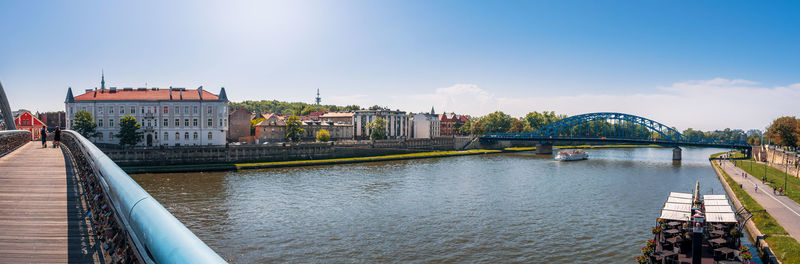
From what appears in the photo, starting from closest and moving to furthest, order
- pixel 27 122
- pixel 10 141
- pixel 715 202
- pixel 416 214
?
pixel 10 141, pixel 715 202, pixel 416 214, pixel 27 122

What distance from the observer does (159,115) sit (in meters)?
52.0

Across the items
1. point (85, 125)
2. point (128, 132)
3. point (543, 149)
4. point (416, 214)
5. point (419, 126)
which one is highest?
point (419, 126)

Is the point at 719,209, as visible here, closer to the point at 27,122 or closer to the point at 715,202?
the point at 715,202

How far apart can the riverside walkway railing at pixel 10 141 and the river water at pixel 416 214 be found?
6.57 m

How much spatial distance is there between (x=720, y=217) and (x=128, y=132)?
48.6m

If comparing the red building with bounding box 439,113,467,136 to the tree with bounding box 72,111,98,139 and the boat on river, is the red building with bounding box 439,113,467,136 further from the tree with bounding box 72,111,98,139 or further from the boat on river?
the boat on river

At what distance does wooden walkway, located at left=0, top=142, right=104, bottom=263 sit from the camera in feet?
13.6

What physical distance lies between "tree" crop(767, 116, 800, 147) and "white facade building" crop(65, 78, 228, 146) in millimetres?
Result: 63615

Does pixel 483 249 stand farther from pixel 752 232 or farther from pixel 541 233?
pixel 752 232

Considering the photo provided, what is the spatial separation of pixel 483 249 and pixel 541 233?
3.52 m

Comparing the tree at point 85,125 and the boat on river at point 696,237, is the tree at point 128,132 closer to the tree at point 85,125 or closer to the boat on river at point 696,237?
the tree at point 85,125

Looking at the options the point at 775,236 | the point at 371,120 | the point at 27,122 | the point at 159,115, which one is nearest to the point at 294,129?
the point at 159,115

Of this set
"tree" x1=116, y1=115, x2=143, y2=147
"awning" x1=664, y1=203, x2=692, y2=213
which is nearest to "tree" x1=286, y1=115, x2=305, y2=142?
"tree" x1=116, y1=115, x2=143, y2=147

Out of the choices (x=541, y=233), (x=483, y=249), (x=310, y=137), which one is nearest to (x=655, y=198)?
(x=541, y=233)
